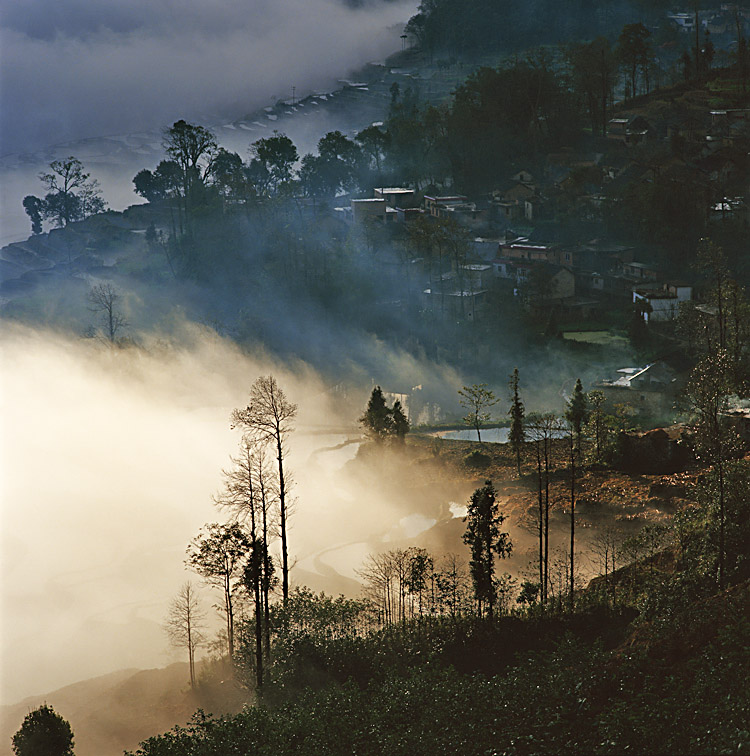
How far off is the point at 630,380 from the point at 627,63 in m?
44.5

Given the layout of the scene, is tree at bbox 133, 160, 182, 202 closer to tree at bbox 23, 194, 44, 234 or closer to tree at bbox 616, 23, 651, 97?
tree at bbox 23, 194, 44, 234

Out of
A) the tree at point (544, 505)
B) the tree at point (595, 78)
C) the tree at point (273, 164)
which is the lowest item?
the tree at point (544, 505)

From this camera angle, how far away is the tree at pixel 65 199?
69625 millimetres

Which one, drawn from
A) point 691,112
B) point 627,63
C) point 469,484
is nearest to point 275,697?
point 469,484

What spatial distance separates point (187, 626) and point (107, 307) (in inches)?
1441

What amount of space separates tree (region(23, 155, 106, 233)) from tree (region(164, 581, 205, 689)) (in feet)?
172

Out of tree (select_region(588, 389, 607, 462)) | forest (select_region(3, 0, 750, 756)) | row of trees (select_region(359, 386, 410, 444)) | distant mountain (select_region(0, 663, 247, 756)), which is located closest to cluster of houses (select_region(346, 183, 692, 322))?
forest (select_region(3, 0, 750, 756))

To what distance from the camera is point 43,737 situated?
53.5ft

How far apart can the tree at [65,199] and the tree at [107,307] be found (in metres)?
12.1

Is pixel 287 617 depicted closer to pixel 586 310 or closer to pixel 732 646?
pixel 732 646

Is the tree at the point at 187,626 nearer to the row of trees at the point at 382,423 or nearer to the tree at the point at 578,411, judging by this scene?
the row of trees at the point at 382,423

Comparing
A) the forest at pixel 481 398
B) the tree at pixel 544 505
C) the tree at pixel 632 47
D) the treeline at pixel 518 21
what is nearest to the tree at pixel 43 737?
the forest at pixel 481 398

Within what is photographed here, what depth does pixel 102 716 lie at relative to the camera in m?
20.2

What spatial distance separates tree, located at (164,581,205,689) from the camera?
2121cm
